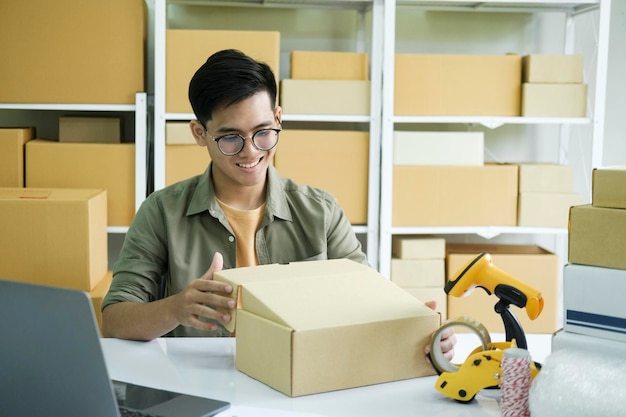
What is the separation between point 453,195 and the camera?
297 centimetres

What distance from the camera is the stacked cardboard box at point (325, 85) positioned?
9.54 feet

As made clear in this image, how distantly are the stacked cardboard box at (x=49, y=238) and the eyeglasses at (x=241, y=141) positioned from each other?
1019 mm

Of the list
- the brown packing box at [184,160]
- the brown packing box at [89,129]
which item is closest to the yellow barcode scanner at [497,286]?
the brown packing box at [184,160]

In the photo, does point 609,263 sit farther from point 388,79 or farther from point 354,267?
point 388,79

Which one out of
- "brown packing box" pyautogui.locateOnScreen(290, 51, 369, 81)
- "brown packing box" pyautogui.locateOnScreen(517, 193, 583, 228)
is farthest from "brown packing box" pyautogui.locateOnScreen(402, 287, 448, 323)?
"brown packing box" pyautogui.locateOnScreen(290, 51, 369, 81)

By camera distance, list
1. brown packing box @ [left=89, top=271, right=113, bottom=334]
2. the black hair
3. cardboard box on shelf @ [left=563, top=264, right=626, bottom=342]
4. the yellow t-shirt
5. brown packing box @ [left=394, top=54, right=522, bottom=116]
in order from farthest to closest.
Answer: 1. brown packing box @ [left=394, top=54, right=522, bottom=116]
2. brown packing box @ [left=89, top=271, right=113, bottom=334]
3. the yellow t-shirt
4. the black hair
5. cardboard box on shelf @ [left=563, top=264, right=626, bottom=342]

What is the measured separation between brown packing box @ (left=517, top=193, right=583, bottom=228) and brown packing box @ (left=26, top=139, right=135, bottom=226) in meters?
1.40

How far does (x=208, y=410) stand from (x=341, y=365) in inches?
8.6

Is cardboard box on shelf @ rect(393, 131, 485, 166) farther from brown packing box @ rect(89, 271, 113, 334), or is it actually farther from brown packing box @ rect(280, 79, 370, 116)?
brown packing box @ rect(89, 271, 113, 334)

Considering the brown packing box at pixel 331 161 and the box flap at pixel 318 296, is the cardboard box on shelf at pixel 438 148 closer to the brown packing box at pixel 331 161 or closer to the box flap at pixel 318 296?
the brown packing box at pixel 331 161

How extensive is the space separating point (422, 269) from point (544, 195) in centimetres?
52

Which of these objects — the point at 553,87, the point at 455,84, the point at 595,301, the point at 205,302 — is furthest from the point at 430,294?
the point at 595,301

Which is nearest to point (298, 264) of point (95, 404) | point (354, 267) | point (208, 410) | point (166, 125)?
point (354, 267)

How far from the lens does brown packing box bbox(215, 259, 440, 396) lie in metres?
1.25
